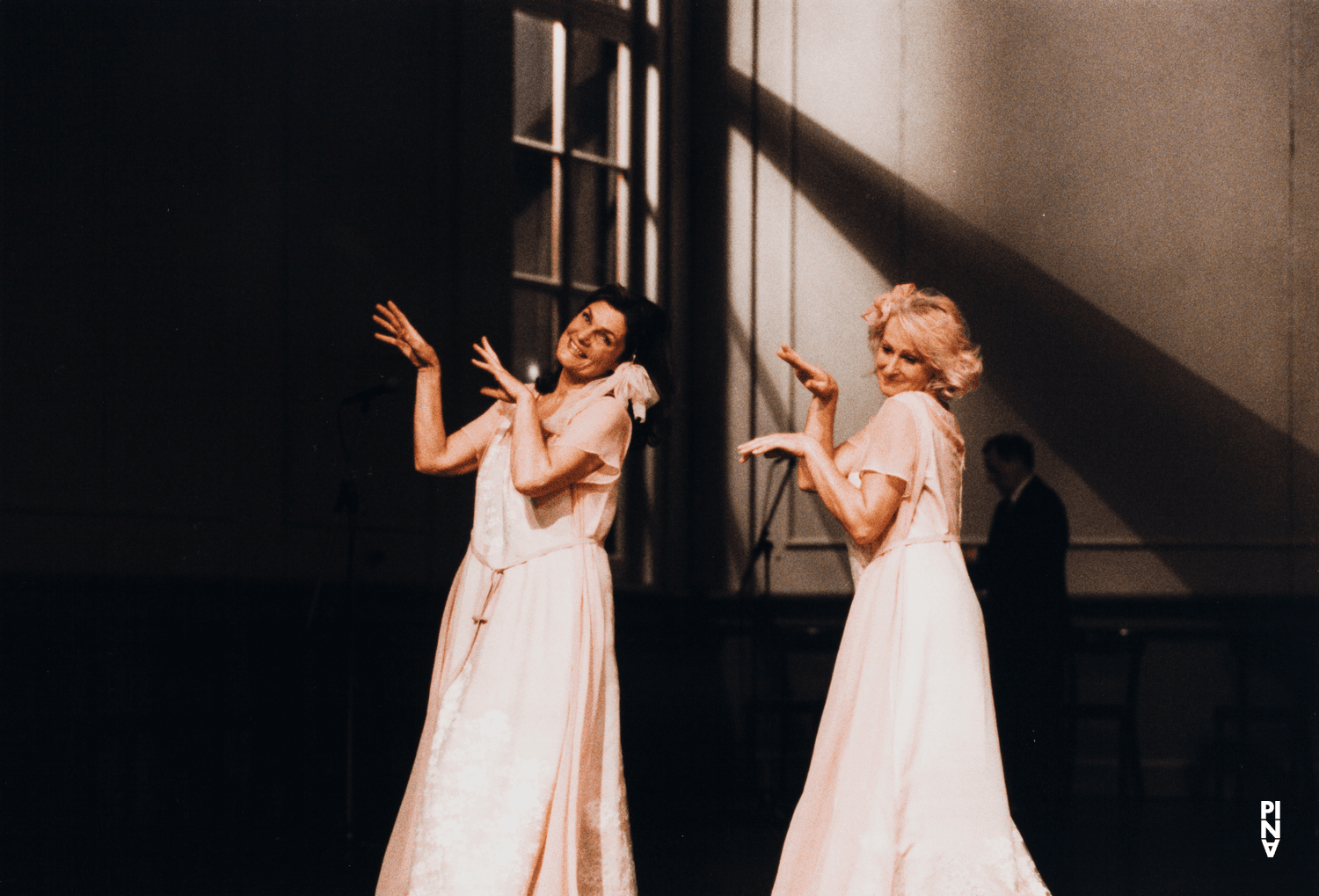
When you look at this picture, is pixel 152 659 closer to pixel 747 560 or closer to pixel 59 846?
pixel 59 846

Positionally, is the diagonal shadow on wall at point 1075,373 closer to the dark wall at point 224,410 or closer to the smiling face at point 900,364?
the dark wall at point 224,410

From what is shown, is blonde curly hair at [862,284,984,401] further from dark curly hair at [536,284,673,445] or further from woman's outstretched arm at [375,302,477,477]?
woman's outstretched arm at [375,302,477,477]

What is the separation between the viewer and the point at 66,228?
3963mm

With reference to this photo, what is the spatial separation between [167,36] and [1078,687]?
434 centimetres

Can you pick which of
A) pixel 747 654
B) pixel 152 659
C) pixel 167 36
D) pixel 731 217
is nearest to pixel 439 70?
pixel 167 36

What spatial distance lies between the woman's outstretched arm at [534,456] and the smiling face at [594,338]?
177 mm

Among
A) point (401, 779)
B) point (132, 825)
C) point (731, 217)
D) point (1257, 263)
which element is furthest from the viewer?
point (731, 217)

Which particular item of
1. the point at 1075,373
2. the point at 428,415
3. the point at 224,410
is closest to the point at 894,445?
the point at 428,415

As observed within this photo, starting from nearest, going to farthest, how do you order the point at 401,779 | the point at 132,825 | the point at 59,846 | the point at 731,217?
the point at 59,846 < the point at 132,825 < the point at 401,779 < the point at 731,217

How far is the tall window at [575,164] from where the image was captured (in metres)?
5.35

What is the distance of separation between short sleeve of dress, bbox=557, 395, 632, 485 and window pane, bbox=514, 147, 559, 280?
2.40m

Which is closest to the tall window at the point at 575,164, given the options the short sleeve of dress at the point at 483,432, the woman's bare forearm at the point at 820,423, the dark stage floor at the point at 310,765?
the dark stage floor at the point at 310,765

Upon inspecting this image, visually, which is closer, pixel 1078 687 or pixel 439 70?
pixel 439 70

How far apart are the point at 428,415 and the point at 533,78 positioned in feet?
8.68
